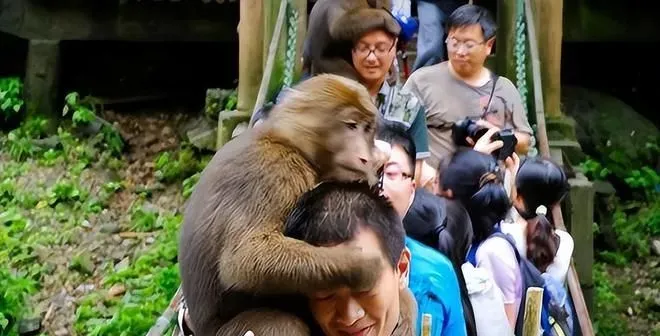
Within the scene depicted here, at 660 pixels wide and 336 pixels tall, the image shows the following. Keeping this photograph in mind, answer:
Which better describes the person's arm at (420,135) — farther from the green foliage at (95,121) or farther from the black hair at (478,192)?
the green foliage at (95,121)

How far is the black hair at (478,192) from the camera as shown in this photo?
3.29 m

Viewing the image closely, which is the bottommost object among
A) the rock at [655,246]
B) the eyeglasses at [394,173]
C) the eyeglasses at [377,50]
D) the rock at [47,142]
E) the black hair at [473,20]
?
the rock at [655,246]

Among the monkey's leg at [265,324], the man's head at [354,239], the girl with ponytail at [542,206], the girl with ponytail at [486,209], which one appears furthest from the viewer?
the girl with ponytail at [542,206]

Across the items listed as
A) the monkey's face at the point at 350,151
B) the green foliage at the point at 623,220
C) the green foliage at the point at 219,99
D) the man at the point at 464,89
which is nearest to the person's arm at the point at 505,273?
the monkey's face at the point at 350,151

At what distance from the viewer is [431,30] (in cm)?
576

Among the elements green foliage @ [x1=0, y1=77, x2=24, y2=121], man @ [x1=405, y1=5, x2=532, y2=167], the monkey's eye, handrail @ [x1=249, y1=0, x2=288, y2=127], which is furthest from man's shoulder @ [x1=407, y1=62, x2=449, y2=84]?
green foliage @ [x1=0, y1=77, x2=24, y2=121]

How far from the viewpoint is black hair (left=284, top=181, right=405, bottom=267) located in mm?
1898

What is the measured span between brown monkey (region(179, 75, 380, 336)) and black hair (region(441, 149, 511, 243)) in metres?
0.70

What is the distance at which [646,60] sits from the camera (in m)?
10.1

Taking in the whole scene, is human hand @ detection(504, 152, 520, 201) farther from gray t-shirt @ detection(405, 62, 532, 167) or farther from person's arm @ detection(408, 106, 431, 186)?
gray t-shirt @ detection(405, 62, 532, 167)

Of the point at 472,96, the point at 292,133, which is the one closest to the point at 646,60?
the point at 472,96

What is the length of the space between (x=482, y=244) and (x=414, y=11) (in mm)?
3539

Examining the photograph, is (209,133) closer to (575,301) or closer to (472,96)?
(472,96)

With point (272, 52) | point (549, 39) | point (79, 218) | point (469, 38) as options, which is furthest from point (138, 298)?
point (469, 38)
